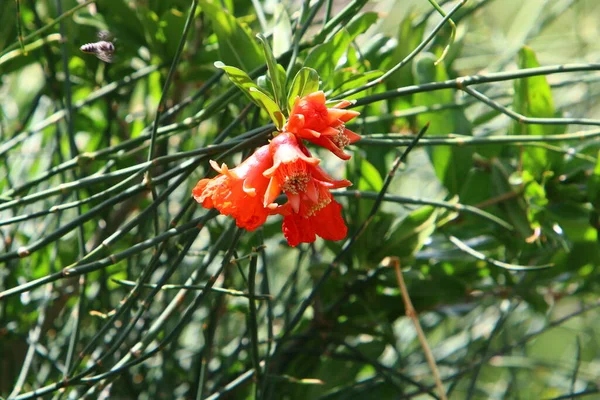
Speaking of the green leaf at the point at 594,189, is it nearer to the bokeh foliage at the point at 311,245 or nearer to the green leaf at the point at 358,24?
the bokeh foliage at the point at 311,245

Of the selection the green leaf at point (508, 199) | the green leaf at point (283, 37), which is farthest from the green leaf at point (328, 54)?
the green leaf at point (508, 199)

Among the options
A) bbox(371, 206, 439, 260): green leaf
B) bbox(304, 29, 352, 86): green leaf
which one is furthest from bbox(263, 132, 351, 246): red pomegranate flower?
Answer: bbox(371, 206, 439, 260): green leaf

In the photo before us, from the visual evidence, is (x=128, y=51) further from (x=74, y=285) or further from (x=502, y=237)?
(x=502, y=237)

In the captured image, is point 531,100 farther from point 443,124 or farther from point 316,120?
point 316,120

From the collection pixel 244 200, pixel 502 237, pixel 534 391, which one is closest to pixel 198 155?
pixel 244 200

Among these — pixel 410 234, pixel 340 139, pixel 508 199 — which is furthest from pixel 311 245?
pixel 340 139

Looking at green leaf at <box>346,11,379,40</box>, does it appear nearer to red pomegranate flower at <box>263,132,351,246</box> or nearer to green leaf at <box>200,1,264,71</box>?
green leaf at <box>200,1,264,71</box>
